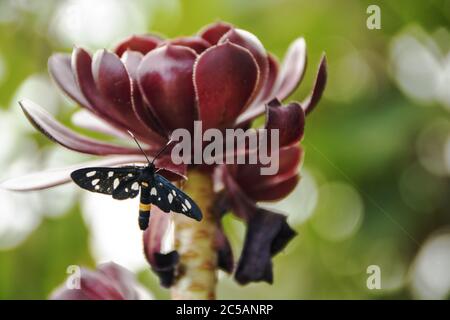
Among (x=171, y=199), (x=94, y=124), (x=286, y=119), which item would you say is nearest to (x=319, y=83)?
(x=286, y=119)

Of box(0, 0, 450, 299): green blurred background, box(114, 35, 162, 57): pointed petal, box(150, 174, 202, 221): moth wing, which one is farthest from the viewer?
box(0, 0, 450, 299): green blurred background

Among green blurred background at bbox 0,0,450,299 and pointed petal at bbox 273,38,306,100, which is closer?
pointed petal at bbox 273,38,306,100

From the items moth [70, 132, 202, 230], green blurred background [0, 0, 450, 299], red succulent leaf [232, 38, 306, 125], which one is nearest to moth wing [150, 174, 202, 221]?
moth [70, 132, 202, 230]

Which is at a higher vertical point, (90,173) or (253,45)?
(253,45)

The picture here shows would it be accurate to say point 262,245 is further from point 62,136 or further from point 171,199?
point 62,136

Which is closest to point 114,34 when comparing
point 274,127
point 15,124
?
point 15,124

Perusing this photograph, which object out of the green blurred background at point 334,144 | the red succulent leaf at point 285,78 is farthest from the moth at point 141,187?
the green blurred background at point 334,144

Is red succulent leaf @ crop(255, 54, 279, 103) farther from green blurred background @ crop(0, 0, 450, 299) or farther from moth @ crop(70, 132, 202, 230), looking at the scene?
green blurred background @ crop(0, 0, 450, 299)

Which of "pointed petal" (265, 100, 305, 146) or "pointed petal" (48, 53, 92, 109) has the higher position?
"pointed petal" (48, 53, 92, 109)

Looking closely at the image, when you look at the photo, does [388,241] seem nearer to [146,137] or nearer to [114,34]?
[114,34]
